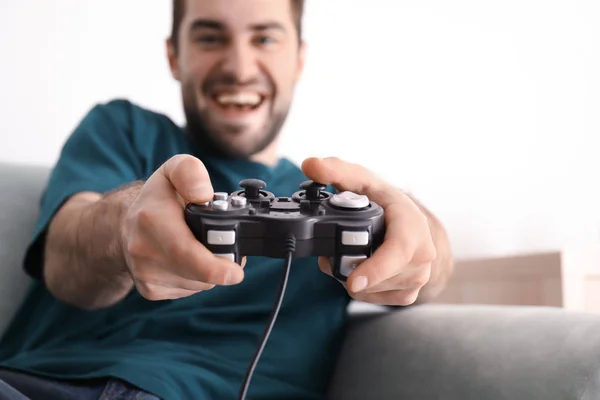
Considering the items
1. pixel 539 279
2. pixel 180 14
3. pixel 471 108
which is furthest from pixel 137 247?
pixel 471 108

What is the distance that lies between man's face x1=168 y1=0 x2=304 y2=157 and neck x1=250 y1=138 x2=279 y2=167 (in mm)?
24

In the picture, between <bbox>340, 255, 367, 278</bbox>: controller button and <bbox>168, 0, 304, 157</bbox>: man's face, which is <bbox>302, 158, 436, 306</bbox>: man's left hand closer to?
<bbox>340, 255, 367, 278</bbox>: controller button

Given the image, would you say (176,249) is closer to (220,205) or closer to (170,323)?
(220,205)

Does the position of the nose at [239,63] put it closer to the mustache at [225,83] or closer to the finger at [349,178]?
the mustache at [225,83]

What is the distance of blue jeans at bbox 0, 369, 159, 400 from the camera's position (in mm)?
631

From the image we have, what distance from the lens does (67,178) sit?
795mm

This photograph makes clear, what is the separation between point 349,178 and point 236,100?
0.45m

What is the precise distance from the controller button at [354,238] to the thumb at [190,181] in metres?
0.11

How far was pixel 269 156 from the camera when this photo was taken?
102 cm

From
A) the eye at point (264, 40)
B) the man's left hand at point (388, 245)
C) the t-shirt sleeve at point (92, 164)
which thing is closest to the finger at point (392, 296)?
the man's left hand at point (388, 245)

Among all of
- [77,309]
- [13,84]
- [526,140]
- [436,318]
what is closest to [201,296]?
[77,309]

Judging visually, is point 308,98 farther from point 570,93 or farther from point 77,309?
point 77,309

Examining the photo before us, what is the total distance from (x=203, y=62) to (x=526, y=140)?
91 centimetres

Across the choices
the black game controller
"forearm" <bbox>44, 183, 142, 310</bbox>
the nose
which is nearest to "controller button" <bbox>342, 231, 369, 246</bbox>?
the black game controller
